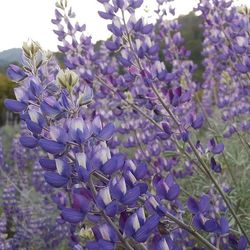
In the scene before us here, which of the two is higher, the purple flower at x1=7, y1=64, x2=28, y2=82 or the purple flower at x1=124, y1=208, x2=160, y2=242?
the purple flower at x1=7, y1=64, x2=28, y2=82

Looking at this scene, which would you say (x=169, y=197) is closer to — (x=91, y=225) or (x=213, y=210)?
(x=91, y=225)

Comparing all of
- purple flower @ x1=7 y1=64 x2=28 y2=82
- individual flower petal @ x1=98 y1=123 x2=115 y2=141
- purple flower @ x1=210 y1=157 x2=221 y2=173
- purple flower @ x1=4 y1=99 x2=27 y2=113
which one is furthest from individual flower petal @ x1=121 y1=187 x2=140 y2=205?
purple flower @ x1=210 y1=157 x2=221 y2=173

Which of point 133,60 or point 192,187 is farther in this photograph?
point 192,187

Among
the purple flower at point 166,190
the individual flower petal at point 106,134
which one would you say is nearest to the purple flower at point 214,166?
the purple flower at point 166,190

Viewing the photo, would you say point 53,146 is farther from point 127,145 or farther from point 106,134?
point 127,145

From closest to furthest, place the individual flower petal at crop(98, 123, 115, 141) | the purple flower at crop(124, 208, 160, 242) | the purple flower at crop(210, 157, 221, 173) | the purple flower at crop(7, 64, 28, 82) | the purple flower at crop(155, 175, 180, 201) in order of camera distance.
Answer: the purple flower at crop(124, 208, 160, 242)
the individual flower petal at crop(98, 123, 115, 141)
the purple flower at crop(155, 175, 180, 201)
the purple flower at crop(7, 64, 28, 82)
the purple flower at crop(210, 157, 221, 173)

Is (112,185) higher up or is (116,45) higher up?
(116,45)

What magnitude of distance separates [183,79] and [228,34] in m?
1.00

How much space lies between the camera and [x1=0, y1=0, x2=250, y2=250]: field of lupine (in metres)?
A: 1.31

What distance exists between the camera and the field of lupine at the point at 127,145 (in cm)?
131

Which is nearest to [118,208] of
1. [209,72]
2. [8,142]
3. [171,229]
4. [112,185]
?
[112,185]

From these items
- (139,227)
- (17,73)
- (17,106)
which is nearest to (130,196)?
(139,227)

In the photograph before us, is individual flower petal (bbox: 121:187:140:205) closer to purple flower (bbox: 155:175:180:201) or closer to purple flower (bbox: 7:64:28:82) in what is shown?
purple flower (bbox: 155:175:180:201)

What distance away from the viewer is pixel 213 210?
7.92ft
